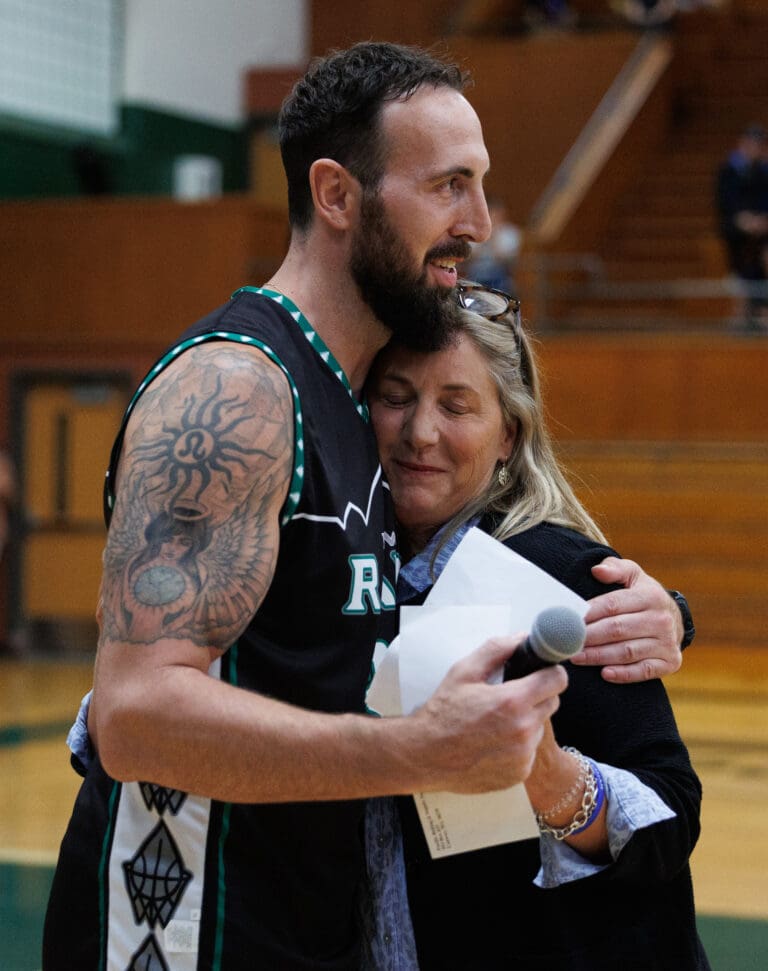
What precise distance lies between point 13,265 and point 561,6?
6780 millimetres

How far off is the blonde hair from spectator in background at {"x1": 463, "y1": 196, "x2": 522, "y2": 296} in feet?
30.8

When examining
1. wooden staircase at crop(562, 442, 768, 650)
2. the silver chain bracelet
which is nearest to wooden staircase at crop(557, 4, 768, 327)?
wooden staircase at crop(562, 442, 768, 650)

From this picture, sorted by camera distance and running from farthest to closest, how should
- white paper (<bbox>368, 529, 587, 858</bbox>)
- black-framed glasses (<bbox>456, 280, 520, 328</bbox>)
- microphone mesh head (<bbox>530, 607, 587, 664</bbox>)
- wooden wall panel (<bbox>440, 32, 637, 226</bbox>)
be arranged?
wooden wall panel (<bbox>440, 32, 637, 226</bbox>) → black-framed glasses (<bbox>456, 280, 520, 328</bbox>) → white paper (<bbox>368, 529, 587, 858</bbox>) → microphone mesh head (<bbox>530, 607, 587, 664</bbox>)

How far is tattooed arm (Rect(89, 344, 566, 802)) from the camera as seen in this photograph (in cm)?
165

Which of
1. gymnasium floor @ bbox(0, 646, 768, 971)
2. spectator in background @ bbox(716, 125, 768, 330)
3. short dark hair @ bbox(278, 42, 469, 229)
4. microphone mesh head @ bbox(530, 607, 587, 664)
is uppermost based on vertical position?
spectator in background @ bbox(716, 125, 768, 330)

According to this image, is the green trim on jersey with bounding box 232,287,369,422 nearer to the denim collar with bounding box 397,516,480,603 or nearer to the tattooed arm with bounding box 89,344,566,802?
the tattooed arm with bounding box 89,344,566,802

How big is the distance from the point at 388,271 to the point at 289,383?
26cm

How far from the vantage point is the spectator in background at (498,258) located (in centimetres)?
1203

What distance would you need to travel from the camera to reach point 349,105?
6.82 ft

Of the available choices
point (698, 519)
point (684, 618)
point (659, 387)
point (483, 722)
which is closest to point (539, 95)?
point (659, 387)

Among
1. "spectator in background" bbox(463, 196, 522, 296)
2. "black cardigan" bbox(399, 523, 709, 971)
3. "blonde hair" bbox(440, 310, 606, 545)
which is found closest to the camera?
"black cardigan" bbox(399, 523, 709, 971)

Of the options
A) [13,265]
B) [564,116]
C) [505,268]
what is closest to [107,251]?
[13,265]

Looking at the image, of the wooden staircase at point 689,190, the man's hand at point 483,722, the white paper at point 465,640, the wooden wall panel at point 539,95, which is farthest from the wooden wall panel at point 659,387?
the man's hand at point 483,722

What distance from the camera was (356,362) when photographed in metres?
2.18
